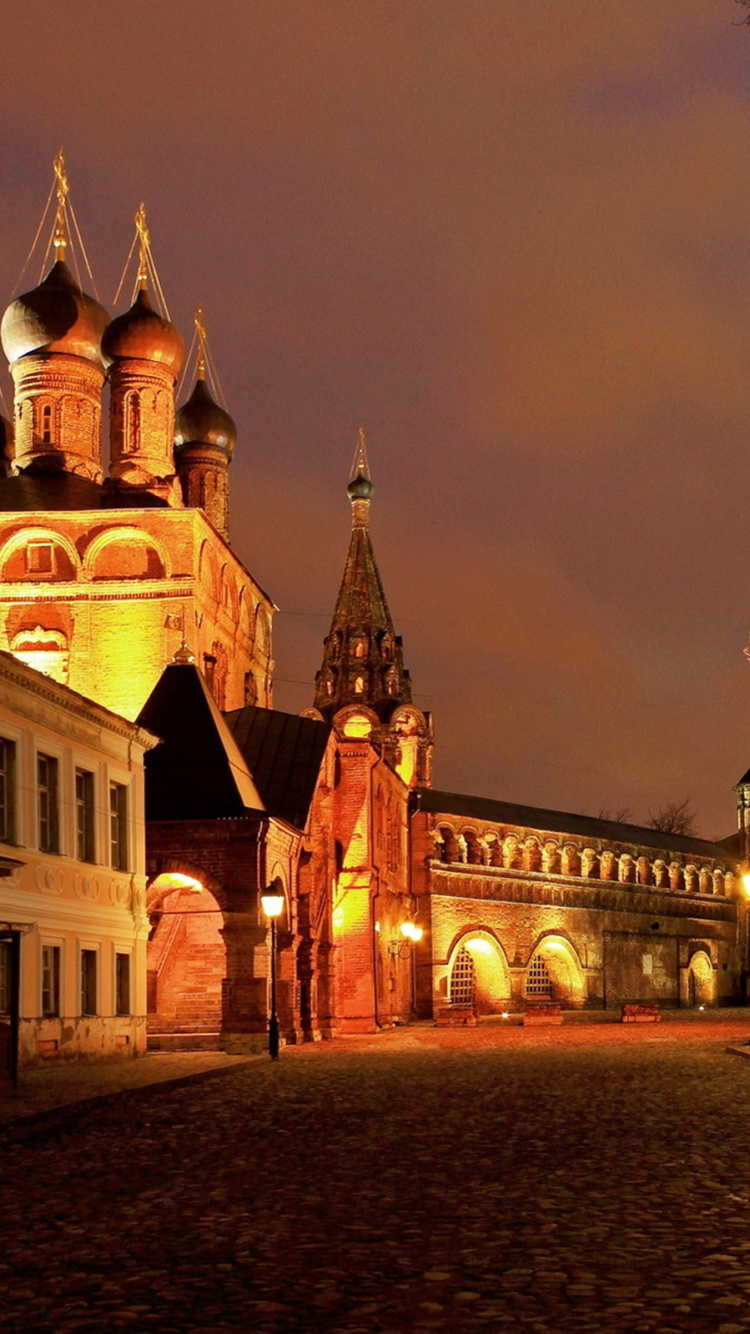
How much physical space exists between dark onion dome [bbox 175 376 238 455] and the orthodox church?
0.07 m

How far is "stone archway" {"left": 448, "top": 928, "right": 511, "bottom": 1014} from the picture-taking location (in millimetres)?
48938

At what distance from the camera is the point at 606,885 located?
2235 inches

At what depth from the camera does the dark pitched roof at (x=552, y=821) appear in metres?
49.5

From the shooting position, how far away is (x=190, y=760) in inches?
1109

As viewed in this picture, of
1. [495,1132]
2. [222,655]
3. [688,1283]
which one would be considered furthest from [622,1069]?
[222,655]

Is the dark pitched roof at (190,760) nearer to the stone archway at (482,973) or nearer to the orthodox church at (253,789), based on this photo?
the orthodox church at (253,789)

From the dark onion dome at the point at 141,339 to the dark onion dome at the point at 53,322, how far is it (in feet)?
1.49

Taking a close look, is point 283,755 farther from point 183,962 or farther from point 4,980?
point 4,980

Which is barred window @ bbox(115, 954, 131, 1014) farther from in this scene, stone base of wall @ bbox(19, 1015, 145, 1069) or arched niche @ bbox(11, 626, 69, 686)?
arched niche @ bbox(11, 626, 69, 686)

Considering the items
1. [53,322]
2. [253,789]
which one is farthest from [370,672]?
[253,789]

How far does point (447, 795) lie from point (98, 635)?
13966mm

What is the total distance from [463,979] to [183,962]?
21551 mm

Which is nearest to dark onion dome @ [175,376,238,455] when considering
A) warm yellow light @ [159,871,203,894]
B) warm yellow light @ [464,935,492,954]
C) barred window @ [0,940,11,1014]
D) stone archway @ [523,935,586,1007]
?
warm yellow light @ [464,935,492,954]

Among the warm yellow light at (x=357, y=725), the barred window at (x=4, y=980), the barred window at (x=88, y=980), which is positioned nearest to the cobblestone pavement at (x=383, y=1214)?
the barred window at (x=4, y=980)
